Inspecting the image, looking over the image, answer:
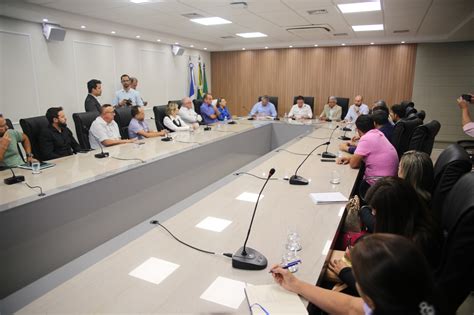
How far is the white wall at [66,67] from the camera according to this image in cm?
519

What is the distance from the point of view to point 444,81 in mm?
8539

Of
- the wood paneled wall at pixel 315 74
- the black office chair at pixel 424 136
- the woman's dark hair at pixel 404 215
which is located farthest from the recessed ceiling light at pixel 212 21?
the woman's dark hair at pixel 404 215

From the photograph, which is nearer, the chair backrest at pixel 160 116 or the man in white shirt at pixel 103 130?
the man in white shirt at pixel 103 130

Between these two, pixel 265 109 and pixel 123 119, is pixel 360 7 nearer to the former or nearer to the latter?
pixel 265 109

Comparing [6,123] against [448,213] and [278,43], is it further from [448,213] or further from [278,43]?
[278,43]

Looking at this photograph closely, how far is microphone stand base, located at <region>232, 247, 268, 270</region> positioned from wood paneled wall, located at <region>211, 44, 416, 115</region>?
28.5 feet

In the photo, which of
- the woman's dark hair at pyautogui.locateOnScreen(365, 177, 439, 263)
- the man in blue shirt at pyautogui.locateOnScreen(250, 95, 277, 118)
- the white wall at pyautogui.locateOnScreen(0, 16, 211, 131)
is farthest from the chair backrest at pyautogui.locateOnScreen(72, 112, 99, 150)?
the man in blue shirt at pyautogui.locateOnScreen(250, 95, 277, 118)

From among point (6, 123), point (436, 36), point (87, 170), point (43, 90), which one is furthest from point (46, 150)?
point (436, 36)

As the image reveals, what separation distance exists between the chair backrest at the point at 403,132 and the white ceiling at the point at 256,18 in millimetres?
1861

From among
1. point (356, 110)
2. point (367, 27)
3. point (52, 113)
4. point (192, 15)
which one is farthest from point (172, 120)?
point (367, 27)

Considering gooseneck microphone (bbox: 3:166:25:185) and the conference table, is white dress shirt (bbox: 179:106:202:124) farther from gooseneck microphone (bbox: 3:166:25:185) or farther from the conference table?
gooseneck microphone (bbox: 3:166:25:185)

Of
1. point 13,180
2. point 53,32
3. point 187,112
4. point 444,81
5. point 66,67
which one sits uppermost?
point 53,32

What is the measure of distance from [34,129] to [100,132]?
0.74 meters

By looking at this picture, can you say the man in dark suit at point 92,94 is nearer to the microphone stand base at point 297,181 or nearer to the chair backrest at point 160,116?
the chair backrest at point 160,116
